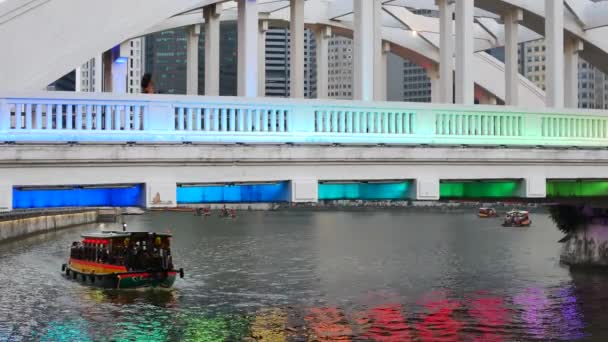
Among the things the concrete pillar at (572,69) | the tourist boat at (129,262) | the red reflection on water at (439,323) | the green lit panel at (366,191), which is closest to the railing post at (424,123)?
the green lit panel at (366,191)

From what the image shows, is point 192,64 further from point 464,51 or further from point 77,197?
point 77,197

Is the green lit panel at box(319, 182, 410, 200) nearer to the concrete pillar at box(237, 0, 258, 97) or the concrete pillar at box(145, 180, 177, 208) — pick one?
the concrete pillar at box(237, 0, 258, 97)

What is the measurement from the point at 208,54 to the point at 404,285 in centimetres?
3083

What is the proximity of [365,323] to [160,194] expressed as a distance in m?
25.7

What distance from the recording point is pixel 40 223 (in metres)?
121

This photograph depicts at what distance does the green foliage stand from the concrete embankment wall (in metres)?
59.8

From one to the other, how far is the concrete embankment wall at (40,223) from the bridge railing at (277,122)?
81.6 meters

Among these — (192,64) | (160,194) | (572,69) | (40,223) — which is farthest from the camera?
(40,223)

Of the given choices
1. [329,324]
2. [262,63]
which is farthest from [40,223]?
[262,63]

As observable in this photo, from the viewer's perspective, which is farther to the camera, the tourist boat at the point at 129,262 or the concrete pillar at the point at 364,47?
the tourist boat at the point at 129,262

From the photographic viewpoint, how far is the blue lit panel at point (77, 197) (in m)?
19.7

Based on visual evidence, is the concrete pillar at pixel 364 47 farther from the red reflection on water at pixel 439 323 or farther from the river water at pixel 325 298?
the red reflection on water at pixel 439 323

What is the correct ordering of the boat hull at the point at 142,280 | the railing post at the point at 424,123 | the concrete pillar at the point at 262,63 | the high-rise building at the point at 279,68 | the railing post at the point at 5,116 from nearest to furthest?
the railing post at the point at 5,116 < the railing post at the point at 424,123 < the concrete pillar at the point at 262,63 < the boat hull at the point at 142,280 < the high-rise building at the point at 279,68

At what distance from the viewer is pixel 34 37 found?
20875 mm
